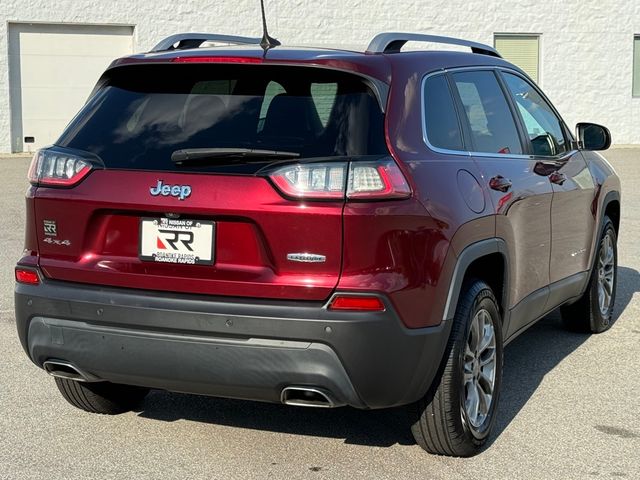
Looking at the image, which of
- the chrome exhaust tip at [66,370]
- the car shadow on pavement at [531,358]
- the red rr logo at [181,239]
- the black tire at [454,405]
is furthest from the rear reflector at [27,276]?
the car shadow on pavement at [531,358]

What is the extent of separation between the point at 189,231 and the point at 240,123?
463 mm

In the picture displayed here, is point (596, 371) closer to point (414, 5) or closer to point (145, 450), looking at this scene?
point (145, 450)

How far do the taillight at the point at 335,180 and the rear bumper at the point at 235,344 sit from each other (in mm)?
416

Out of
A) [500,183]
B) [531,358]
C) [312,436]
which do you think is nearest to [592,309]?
[531,358]

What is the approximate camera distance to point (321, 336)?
3955mm

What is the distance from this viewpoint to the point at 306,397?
4.14 m

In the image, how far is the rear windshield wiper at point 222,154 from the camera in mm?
4066

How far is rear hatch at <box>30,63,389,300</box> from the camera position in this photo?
3.99 meters

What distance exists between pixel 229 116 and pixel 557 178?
2.30 metres

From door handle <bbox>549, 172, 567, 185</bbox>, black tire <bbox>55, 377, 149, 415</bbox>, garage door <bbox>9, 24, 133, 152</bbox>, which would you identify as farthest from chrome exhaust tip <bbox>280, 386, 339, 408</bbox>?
garage door <bbox>9, 24, 133, 152</bbox>

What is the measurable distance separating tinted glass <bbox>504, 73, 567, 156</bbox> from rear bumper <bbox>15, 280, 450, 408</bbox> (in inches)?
72.8

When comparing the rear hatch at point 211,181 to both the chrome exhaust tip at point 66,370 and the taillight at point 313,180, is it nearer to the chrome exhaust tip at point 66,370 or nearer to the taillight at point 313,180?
the taillight at point 313,180

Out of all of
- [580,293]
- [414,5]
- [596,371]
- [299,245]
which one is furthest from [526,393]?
[414,5]

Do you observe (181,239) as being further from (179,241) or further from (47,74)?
(47,74)
